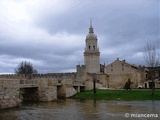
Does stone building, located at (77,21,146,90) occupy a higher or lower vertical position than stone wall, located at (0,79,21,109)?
higher

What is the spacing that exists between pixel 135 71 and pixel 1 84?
48374 millimetres

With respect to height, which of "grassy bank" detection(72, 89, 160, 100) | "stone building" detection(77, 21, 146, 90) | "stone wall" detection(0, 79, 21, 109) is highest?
"stone building" detection(77, 21, 146, 90)

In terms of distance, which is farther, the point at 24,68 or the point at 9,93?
the point at 24,68

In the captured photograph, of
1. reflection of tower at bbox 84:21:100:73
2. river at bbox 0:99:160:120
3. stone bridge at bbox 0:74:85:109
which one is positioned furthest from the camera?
reflection of tower at bbox 84:21:100:73

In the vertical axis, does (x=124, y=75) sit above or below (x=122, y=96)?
above

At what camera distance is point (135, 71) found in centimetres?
7050

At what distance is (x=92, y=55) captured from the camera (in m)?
84.9

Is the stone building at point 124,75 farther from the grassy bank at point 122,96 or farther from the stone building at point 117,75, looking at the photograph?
the grassy bank at point 122,96

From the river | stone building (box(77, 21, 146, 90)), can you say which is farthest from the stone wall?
stone building (box(77, 21, 146, 90))

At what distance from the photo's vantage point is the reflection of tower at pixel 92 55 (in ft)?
275

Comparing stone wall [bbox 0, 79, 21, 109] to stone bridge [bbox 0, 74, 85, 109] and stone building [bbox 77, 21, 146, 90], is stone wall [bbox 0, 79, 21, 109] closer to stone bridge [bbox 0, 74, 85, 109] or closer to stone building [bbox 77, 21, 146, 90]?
stone bridge [bbox 0, 74, 85, 109]

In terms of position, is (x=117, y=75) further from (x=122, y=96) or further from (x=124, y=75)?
(x=122, y=96)

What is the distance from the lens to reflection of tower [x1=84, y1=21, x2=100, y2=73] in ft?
275

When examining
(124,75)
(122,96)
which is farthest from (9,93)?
(124,75)
